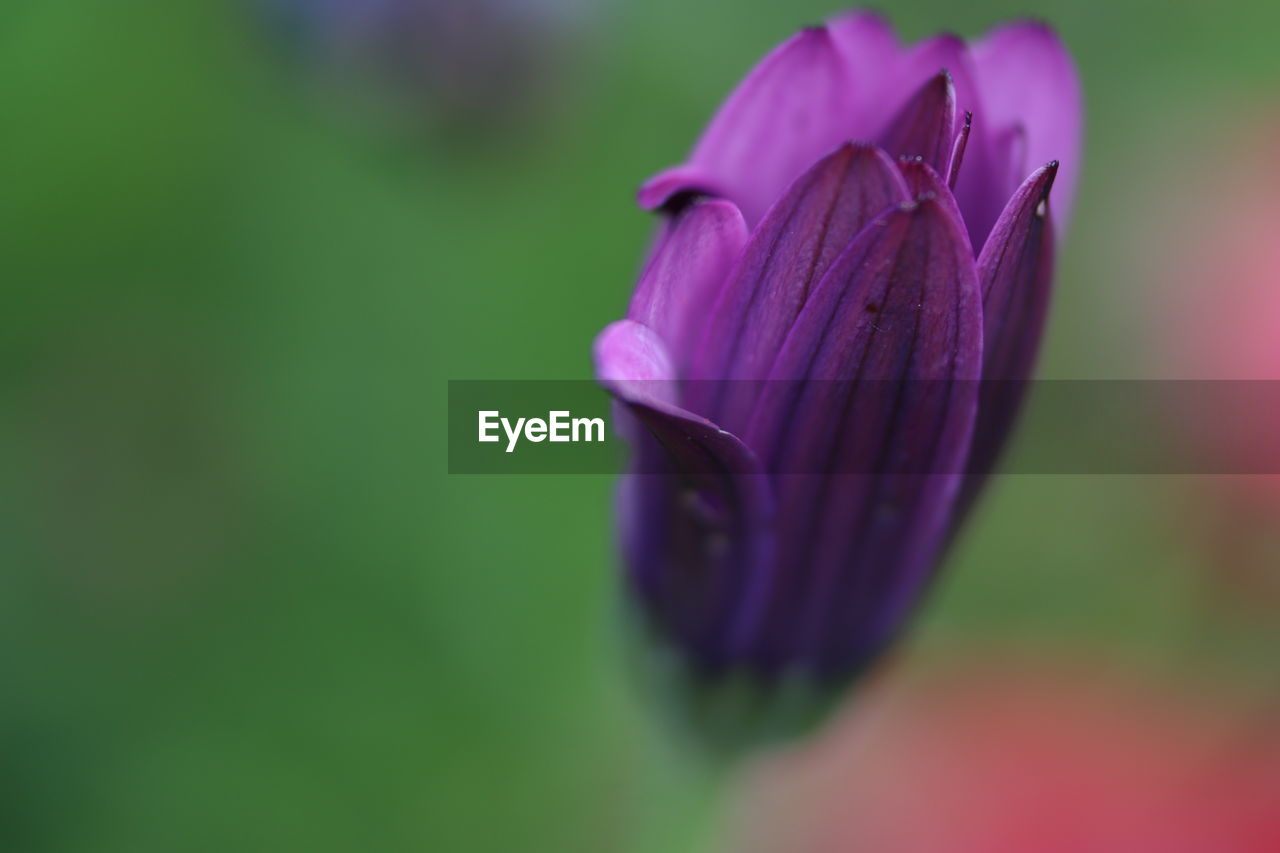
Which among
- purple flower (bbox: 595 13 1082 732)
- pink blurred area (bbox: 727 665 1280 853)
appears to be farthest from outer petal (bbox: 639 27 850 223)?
pink blurred area (bbox: 727 665 1280 853)

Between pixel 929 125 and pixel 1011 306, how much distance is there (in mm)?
50

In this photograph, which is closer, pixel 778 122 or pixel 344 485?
pixel 778 122

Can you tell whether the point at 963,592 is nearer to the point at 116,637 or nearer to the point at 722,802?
the point at 722,802

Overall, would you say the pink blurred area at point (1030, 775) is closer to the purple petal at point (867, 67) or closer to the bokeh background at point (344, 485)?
the bokeh background at point (344, 485)

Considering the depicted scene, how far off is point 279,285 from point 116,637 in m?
0.18

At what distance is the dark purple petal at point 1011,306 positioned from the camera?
299 mm

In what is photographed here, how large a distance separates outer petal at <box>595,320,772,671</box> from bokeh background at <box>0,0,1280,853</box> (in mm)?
Answer: 164

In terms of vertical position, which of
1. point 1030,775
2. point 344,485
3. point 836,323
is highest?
point 836,323

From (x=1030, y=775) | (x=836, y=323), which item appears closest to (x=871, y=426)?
(x=836, y=323)

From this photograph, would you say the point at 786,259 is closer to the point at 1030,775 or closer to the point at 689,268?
the point at 689,268

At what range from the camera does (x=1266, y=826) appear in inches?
Answer: 20.3

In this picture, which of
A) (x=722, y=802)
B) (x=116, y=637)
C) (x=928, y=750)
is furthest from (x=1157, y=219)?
(x=116, y=637)

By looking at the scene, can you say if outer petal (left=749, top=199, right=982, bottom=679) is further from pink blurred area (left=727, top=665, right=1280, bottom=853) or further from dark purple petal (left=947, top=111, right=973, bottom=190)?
pink blurred area (left=727, top=665, right=1280, bottom=853)

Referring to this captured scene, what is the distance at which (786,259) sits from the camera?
1.01 ft
